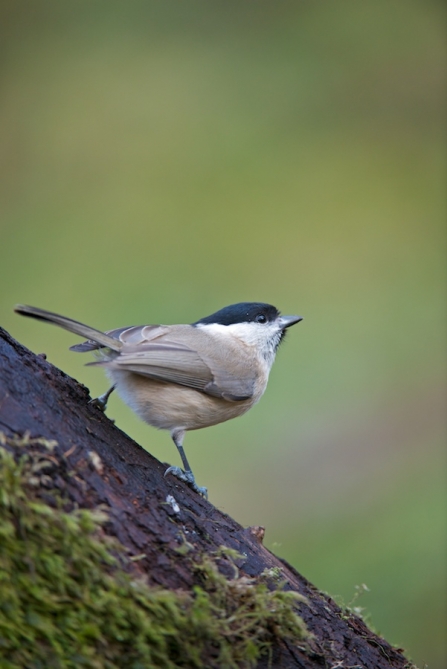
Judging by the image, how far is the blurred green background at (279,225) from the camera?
6562 mm

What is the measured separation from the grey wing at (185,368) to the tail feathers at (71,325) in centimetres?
8

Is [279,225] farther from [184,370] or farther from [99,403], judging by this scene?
[99,403]

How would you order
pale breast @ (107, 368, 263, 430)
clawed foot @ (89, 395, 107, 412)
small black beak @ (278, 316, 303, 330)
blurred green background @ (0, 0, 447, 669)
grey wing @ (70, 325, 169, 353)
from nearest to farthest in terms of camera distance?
1. clawed foot @ (89, 395, 107, 412)
2. grey wing @ (70, 325, 169, 353)
3. pale breast @ (107, 368, 263, 430)
4. small black beak @ (278, 316, 303, 330)
5. blurred green background @ (0, 0, 447, 669)

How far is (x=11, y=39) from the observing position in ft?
33.9

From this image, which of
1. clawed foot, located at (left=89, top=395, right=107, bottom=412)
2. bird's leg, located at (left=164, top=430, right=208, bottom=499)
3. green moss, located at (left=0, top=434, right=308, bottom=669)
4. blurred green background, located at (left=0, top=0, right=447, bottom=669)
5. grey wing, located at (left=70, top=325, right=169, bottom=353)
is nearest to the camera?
green moss, located at (left=0, top=434, right=308, bottom=669)

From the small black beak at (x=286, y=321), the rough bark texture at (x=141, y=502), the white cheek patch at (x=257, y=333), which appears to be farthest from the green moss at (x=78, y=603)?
the small black beak at (x=286, y=321)

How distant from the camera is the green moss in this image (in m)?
1.57

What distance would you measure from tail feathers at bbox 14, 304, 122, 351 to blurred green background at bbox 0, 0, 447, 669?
11.3 feet

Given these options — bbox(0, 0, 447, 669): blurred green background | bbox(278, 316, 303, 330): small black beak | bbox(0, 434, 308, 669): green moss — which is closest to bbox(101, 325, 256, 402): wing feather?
bbox(278, 316, 303, 330): small black beak

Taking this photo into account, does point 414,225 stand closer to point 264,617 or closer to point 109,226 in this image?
point 109,226

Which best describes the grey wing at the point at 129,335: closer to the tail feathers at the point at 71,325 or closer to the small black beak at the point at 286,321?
the tail feathers at the point at 71,325

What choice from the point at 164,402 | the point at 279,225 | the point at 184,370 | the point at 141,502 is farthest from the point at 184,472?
the point at 279,225

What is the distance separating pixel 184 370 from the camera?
3230mm

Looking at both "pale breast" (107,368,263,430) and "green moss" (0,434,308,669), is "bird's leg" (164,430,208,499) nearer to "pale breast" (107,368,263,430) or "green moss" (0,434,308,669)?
"pale breast" (107,368,263,430)
